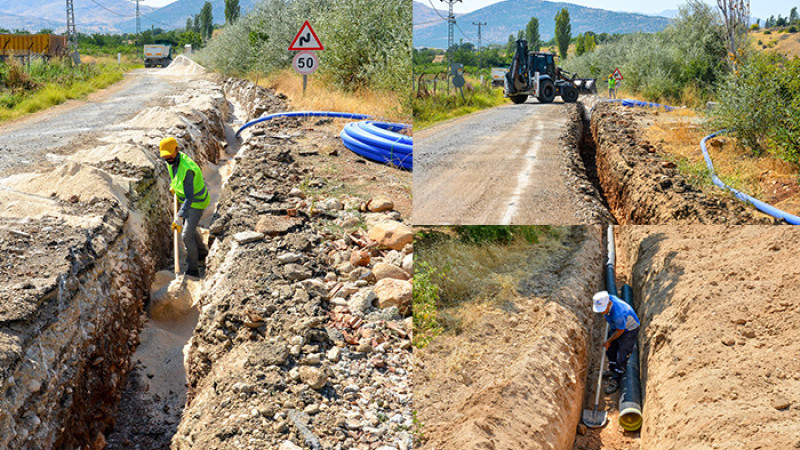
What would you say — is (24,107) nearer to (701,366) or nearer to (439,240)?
(439,240)

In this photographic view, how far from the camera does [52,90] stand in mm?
19297

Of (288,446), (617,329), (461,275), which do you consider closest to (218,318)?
(288,446)

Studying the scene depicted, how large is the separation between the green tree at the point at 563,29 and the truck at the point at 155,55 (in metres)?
52.1

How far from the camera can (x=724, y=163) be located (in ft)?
12.0

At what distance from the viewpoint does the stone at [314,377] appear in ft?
15.1

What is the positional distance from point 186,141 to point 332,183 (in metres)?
4.89

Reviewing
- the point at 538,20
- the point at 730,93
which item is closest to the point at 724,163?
the point at 730,93

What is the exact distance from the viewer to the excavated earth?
14.9ft

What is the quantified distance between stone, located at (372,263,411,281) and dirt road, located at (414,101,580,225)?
5.57 ft

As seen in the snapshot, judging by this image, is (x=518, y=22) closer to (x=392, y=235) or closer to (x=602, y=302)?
(x=392, y=235)

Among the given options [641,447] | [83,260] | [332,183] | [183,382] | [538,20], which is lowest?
[641,447]

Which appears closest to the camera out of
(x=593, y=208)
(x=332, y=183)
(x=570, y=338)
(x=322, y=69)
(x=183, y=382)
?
(x=593, y=208)

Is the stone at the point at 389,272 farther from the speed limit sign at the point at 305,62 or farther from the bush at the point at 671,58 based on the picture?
the speed limit sign at the point at 305,62

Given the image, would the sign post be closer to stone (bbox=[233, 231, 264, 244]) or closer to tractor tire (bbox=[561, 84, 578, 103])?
tractor tire (bbox=[561, 84, 578, 103])
